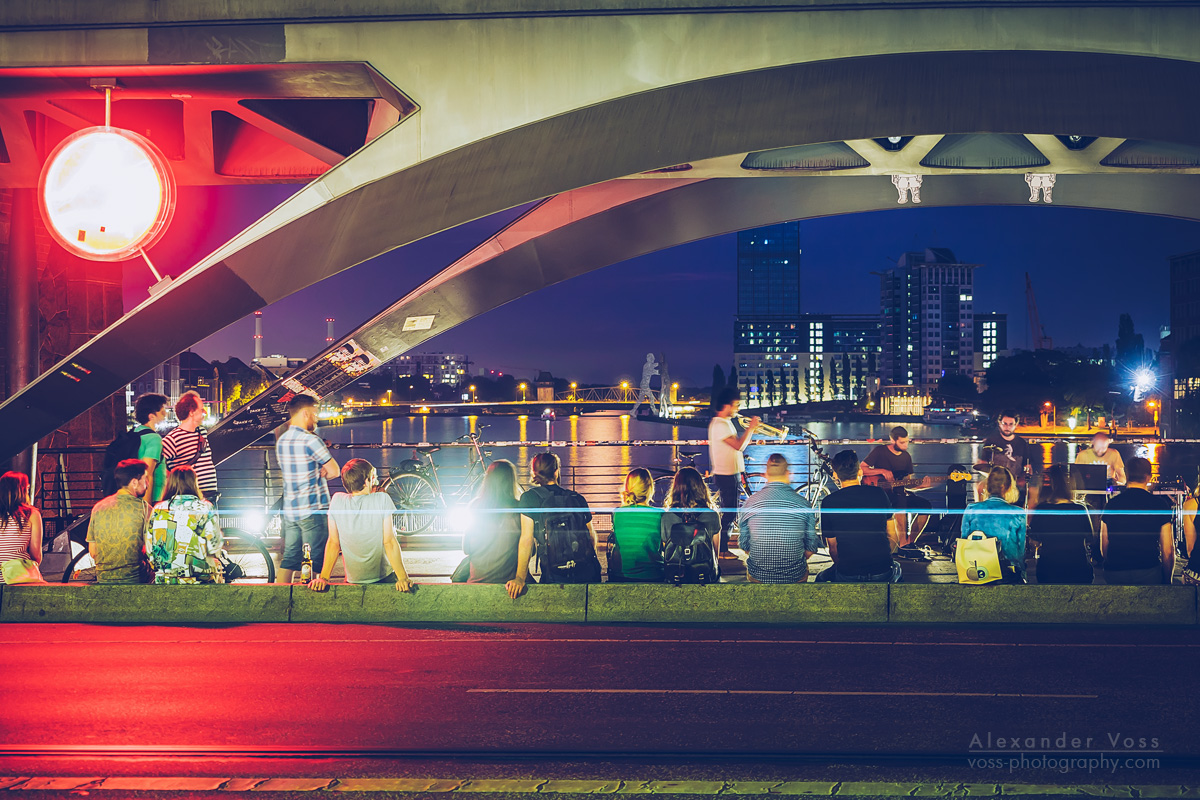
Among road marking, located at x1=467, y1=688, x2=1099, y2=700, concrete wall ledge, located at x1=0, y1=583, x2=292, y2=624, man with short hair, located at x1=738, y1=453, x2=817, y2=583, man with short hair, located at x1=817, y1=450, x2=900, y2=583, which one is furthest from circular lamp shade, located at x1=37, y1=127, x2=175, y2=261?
man with short hair, located at x1=817, y1=450, x2=900, y2=583

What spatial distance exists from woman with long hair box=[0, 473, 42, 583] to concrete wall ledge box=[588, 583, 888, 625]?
5.13 meters

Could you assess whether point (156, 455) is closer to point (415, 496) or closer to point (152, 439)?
point (152, 439)

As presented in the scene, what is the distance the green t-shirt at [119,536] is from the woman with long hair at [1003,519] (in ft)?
23.9

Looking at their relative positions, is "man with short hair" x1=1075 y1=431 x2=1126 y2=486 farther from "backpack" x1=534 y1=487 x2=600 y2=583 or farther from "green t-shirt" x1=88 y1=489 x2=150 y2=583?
"green t-shirt" x1=88 y1=489 x2=150 y2=583

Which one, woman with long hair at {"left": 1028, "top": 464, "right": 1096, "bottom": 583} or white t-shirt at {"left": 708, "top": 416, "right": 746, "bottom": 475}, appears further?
white t-shirt at {"left": 708, "top": 416, "right": 746, "bottom": 475}

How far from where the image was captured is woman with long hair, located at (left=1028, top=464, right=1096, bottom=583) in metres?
8.05

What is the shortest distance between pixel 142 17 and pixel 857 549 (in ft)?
28.5

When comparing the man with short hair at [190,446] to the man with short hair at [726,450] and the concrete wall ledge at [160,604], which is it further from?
the man with short hair at [726,450]

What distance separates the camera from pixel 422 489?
1359 cm

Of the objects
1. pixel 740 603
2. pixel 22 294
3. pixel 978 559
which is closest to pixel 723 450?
pixel 740 603

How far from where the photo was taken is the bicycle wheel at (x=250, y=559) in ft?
28.6

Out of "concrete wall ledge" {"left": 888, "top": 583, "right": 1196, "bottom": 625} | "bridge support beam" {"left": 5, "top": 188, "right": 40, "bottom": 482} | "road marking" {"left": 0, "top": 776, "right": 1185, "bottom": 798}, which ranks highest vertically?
"bridge support beam" {"left": 5, "top": 188, "right": 40, "bottom": 482}

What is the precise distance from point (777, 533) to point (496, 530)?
245 centimetres

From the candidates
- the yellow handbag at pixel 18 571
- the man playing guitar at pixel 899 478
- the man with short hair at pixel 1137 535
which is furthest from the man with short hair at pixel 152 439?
the man with short hair at pixel 1137 535
